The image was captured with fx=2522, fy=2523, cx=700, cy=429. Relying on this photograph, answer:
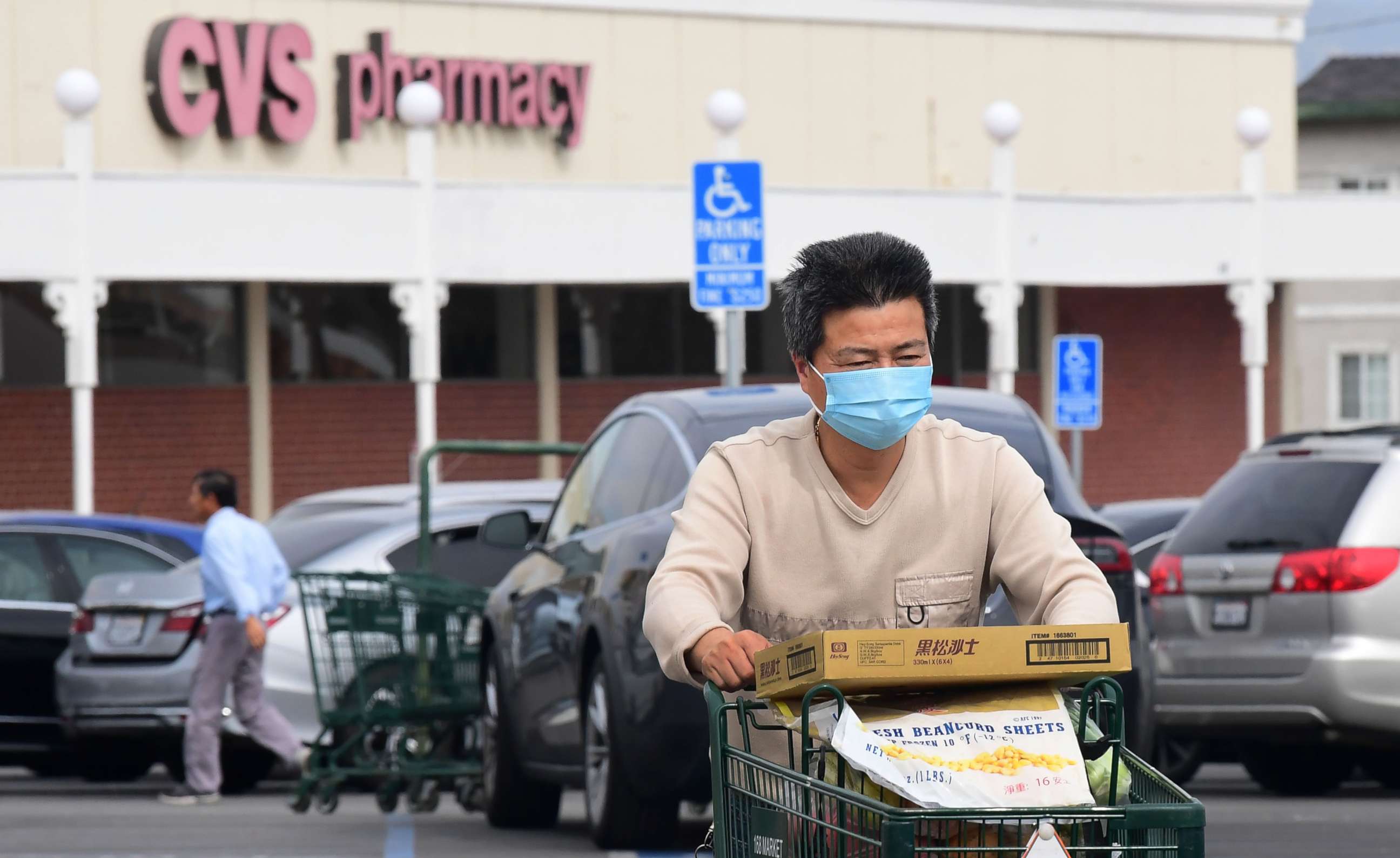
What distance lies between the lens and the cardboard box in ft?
11.7

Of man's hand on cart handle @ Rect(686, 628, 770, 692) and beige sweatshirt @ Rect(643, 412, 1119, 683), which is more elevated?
beige sweatshirt @ Rect(643, 412, 1119, 683)

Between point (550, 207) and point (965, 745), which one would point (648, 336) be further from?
point (965, 745)

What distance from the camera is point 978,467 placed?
426 cm

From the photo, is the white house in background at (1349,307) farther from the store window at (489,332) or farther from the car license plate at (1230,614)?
the car license plate at (1230,614)

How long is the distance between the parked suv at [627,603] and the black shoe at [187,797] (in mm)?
2936

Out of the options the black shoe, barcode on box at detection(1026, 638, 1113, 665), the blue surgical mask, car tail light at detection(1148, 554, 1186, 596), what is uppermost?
the blue surgical mask

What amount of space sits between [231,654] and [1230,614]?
16.8 ft

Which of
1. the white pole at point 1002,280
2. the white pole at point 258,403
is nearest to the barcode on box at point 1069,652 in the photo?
the white pole at point 258,403

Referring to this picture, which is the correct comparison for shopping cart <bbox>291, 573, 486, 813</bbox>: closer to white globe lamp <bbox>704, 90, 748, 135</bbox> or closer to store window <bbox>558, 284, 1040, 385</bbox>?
white globe lamp <bbox>704, 90, 748, 135</bbox>

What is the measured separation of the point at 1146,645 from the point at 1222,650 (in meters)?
3.09

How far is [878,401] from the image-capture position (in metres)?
4.02

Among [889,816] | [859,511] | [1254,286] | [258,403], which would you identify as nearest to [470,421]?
[258,403]

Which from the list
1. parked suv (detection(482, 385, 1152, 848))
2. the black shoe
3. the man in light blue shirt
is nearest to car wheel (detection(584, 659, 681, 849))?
parked suv (detection(482, 385, 1152, 848))

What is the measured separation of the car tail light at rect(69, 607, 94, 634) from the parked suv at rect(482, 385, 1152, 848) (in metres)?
3.87
